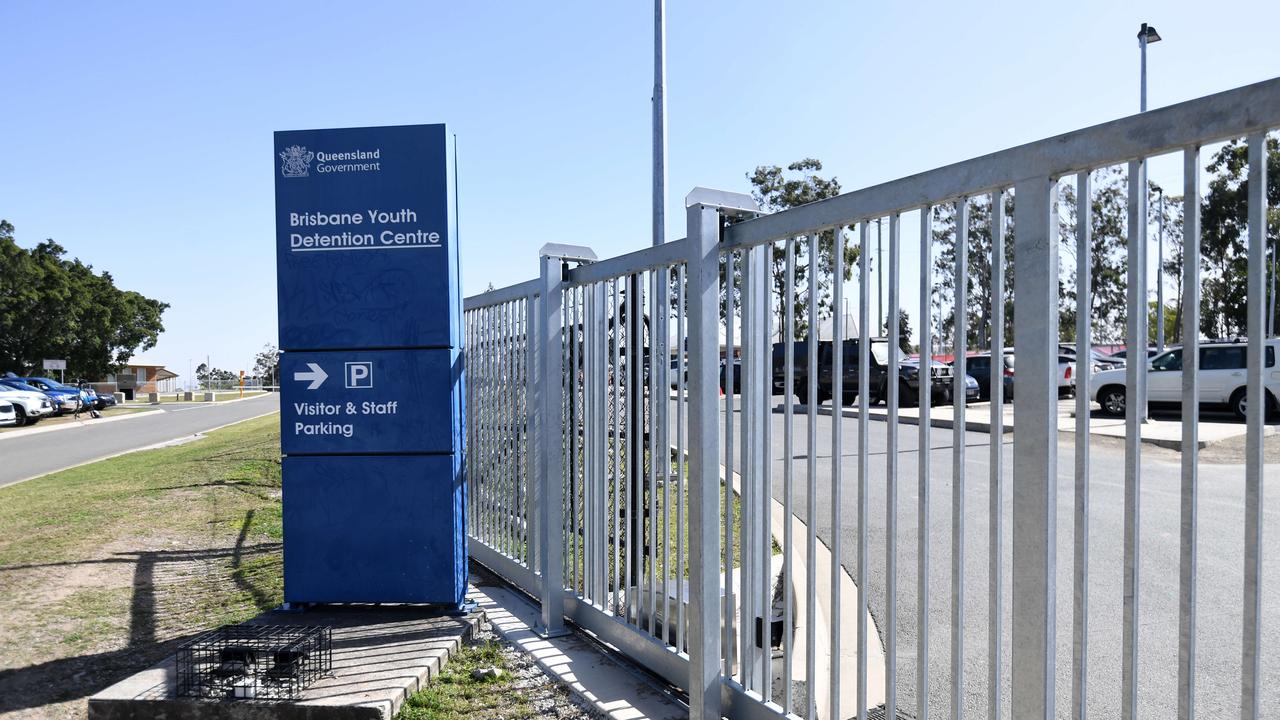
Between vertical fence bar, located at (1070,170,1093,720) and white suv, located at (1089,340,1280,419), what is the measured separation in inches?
3.3

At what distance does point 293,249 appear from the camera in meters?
5.51

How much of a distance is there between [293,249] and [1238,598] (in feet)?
21.7

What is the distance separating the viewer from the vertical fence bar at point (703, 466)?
3.83 m

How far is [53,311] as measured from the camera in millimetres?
51469

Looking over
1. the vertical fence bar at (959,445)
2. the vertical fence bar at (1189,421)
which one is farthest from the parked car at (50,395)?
the vertical fence bar at (1189,421)

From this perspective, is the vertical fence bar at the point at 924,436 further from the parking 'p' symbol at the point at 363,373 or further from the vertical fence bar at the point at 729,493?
the parking 'p' symbol at the point at 363,373

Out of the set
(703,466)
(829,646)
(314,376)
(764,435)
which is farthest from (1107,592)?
(314,376)

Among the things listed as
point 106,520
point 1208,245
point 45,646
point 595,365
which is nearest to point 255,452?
point 106,520

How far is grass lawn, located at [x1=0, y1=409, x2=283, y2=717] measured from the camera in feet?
16.0

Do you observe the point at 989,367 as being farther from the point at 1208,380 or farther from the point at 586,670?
the point at 1208,380

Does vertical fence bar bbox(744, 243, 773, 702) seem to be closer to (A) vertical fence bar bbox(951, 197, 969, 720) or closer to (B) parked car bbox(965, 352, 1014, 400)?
(B) parked car bbox(965, 352, 1014, 400)

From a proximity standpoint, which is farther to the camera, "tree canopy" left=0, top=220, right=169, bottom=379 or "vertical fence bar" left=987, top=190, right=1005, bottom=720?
"tree canopy" left=0, top=220, right=169, bottom=379

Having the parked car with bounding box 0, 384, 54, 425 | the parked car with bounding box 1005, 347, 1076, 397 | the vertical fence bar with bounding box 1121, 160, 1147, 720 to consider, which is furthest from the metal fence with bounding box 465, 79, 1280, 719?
the parked car with bounding box 0, 384, 54, 425

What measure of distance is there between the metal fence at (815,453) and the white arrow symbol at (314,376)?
130cm
